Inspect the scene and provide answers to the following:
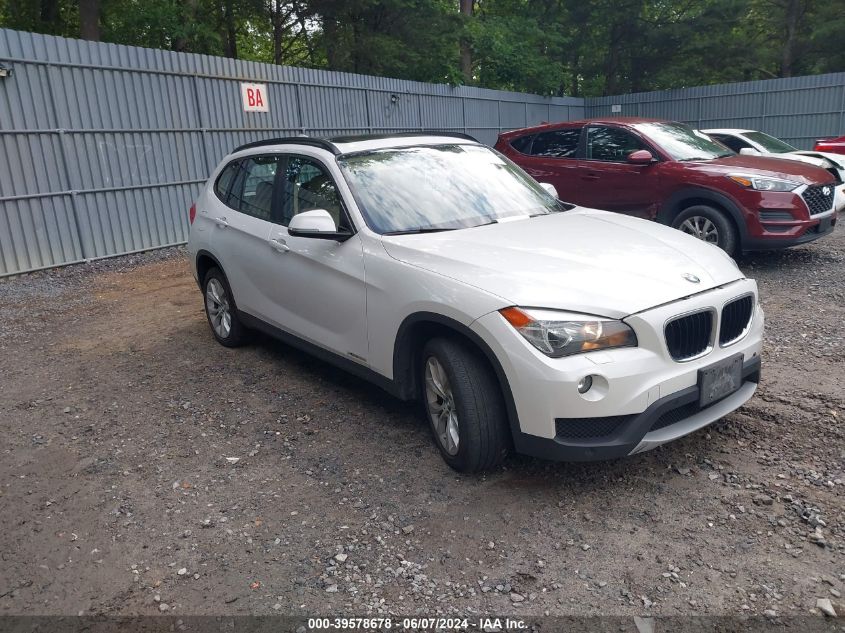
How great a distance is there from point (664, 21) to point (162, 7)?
18268 mm

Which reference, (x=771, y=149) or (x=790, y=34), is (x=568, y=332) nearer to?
(x=771, y=149)

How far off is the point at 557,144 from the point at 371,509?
7.02 m

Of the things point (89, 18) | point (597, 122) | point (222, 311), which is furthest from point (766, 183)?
point (89, 18)

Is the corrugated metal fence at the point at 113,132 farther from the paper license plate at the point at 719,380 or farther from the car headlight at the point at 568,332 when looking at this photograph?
the paper license plate at the point at 719,380

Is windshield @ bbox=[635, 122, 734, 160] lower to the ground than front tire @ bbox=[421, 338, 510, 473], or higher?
higher

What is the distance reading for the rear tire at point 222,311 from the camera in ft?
18.4

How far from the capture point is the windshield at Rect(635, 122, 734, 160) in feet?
26.6

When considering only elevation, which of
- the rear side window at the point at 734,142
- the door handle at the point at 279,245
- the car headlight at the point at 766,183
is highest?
the rear side window at the point at 734,142

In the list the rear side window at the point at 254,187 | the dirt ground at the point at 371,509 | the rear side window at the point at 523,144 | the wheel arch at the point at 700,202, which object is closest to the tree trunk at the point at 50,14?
the rear side window at the point at 523,144

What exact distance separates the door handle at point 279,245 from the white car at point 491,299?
0.02m

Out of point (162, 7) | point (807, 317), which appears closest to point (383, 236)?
point (807, 317)

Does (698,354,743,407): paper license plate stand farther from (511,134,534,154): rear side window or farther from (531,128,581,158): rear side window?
(511,134,534,154): rear side window

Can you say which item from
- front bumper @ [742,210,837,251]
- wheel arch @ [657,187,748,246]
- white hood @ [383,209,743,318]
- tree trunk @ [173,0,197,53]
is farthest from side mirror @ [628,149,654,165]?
tree trunk @ [173,0,197,53]

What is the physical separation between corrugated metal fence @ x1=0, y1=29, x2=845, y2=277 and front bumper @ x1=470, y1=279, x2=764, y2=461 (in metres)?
8.04
